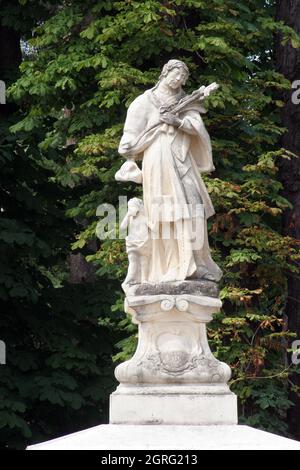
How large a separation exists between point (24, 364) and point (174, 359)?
244 inches

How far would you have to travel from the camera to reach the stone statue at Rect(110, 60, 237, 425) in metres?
14.0

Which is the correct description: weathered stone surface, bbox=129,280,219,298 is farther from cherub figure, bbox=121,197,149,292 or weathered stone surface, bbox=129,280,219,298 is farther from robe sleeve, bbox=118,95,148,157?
robe sleeve, bbox=118,95,148,157

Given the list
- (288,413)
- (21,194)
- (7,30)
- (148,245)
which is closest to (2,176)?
(21,194)

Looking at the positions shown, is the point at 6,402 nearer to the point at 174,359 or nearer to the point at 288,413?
the point at 288,413

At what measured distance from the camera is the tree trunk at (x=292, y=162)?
2027cm

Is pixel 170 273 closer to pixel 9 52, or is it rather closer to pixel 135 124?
pixel 135 124

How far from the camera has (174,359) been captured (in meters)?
14.2

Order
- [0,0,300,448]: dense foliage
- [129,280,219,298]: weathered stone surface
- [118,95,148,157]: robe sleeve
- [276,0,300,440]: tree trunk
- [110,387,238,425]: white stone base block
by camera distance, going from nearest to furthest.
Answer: [110,387,238,425]: white stone base block, [129,280,219,298]: weathered stone surface, [118,95,148,157]: robe sleeve, [0,0,300,448]: dense foliage, [276,0,300,440]: tree trunk

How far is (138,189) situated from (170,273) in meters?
4.75

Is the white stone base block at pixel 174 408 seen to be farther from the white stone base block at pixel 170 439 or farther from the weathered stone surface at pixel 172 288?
the weathered stone surface at pixel 172 288

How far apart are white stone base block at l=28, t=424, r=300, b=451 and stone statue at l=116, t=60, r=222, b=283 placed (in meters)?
1.51

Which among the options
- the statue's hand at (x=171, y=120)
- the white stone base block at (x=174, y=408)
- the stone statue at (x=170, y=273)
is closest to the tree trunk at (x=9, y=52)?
the stone statue at (x=170, y=273)
